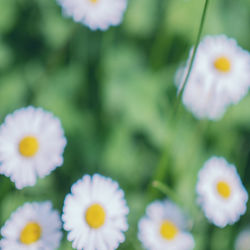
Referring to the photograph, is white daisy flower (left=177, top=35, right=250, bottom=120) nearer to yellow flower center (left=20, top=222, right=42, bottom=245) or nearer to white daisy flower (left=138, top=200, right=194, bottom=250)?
white daisy flower (left=138, top=200, right=194, bottom=250)

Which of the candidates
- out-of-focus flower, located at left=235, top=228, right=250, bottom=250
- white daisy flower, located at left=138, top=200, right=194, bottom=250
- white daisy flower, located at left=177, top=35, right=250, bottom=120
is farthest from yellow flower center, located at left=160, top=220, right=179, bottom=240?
white daisy flower, located at left=177, top=35, right=250, bottom=120

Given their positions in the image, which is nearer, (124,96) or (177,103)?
(177,103)

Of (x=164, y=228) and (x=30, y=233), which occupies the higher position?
(x=164, y=228)

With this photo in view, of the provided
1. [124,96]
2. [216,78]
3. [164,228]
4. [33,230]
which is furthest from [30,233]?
[216,78]

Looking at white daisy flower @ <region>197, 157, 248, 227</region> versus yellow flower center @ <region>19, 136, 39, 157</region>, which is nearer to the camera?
yellow flower center @ <region>19, 136, 39, 157</region>

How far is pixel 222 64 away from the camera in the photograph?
1663mm

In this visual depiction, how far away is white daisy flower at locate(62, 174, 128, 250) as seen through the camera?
1024mm

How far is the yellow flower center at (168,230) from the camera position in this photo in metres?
1.32

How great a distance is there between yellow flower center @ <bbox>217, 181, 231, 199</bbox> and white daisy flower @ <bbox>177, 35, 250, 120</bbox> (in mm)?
312

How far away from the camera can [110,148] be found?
1.68 m

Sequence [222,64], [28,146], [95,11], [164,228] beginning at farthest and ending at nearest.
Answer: [222,64] < [95,11] < [164,228] < [28,146]

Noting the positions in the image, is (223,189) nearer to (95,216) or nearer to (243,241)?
(243,241)

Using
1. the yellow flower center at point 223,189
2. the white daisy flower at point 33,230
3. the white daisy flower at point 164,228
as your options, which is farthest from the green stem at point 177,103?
the white daisy flower at point 33,230

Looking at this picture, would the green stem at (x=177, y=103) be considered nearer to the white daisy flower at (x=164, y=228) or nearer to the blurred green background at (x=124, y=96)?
the white daisy flower at (x=164, y=228)
